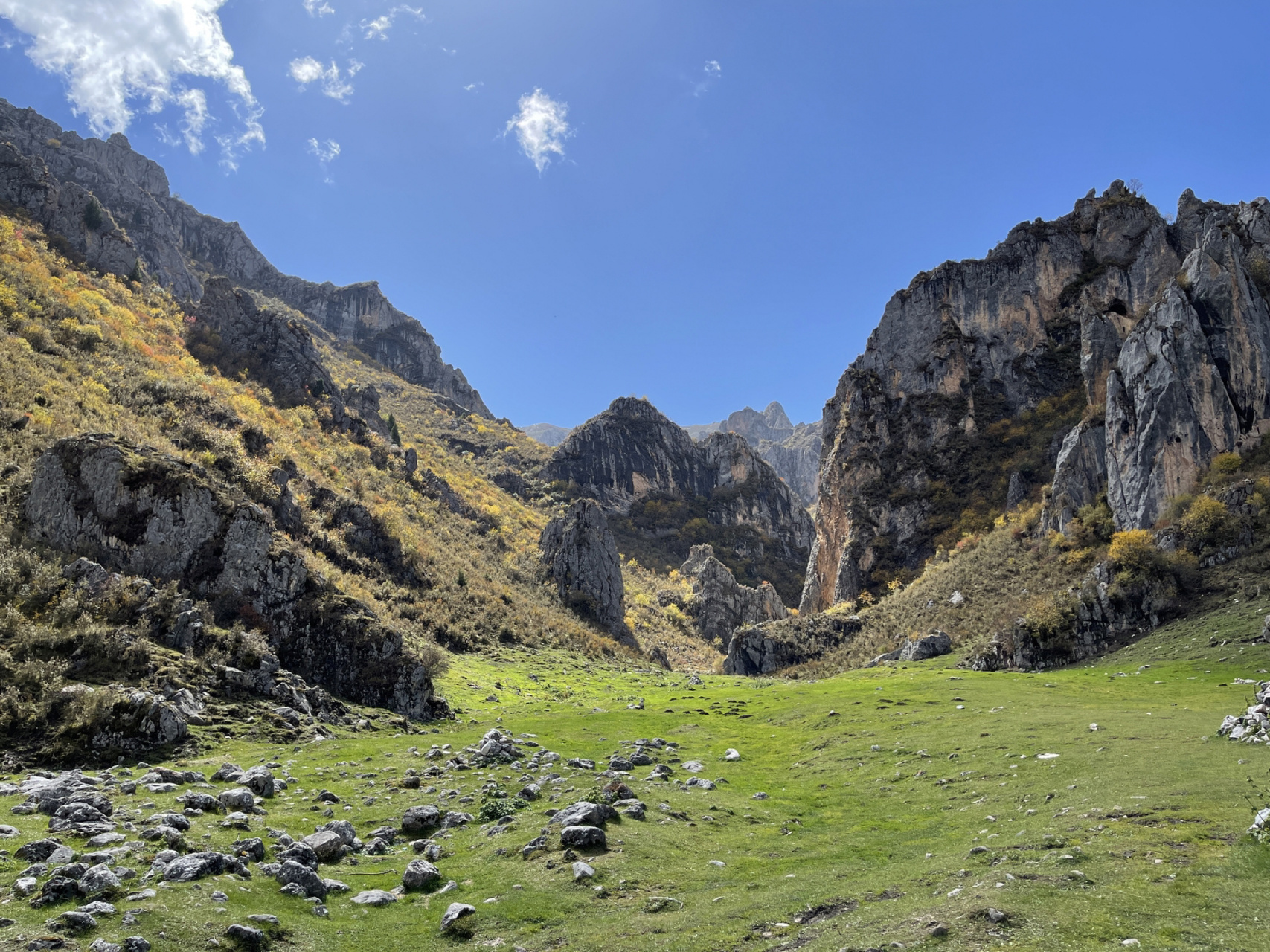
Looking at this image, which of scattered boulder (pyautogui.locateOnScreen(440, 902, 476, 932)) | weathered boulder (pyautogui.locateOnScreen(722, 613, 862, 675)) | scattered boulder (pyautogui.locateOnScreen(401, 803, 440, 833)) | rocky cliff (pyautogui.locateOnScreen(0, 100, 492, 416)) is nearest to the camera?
scattered boulder (pyautogui.locateOnScreen(440, 902, 476, 932))

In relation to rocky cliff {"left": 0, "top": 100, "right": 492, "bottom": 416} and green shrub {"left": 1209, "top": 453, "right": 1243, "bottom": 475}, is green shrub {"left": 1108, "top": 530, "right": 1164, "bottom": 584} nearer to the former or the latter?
green shrub {"left": 1209, "top": 453, "right": 1243, "bottom": 475}

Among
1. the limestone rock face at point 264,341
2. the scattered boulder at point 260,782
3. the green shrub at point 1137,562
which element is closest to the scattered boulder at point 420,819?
the scattered boulder at point 260,782

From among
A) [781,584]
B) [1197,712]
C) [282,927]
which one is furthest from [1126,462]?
[781,584]

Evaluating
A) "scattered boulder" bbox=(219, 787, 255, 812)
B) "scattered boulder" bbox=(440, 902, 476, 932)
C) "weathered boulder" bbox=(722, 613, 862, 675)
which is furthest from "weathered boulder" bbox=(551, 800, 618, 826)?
"weathered boulder" bbox=(722, 613, 862, 675)

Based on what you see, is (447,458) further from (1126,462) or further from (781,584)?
(1126,462)

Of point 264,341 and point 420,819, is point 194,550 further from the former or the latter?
point 264,341

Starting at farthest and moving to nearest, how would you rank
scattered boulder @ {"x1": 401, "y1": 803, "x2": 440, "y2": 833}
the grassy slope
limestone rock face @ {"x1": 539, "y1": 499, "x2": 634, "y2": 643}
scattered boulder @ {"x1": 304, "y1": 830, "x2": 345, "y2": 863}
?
limestone rock face @ {"x1": 539, "y1": 499, "x2": 634, "y2": 643} < scattered boulder @ {"x1": 401, "y1": 803, "x2": 440, "y2": 833} < scattered boulder @ {"x1": 304, "y1": 830, "x2": 345, "y2": 863} < the grassy slope

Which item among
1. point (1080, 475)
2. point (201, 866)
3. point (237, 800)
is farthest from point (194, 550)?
point (1080, 475)

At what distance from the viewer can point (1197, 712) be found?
2798 centimetres

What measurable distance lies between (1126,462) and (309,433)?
101421mm

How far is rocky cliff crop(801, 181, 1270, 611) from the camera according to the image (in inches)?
2603

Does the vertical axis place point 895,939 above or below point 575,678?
above

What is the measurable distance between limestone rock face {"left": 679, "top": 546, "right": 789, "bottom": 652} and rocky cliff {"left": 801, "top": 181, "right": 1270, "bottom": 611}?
35.3 feet

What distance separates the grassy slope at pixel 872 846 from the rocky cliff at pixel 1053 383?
45754 mm
